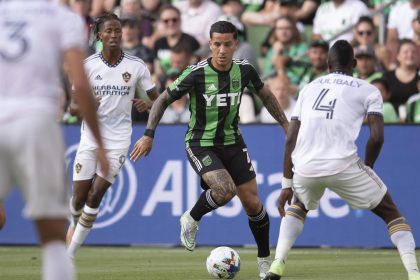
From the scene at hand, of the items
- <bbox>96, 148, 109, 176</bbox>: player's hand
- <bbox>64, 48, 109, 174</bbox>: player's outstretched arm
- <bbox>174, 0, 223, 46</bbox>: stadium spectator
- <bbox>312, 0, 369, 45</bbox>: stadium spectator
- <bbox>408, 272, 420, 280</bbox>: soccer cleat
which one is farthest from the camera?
<bbox>174, 0, 223, 46</bbox>: stadium spectator

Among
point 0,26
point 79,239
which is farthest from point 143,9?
point 0,26

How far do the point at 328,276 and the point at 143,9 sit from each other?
9704 millimetres

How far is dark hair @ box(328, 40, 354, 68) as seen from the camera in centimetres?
958

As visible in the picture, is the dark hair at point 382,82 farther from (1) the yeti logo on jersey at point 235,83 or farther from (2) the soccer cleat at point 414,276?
(2) the soccer cleat at point 414,276

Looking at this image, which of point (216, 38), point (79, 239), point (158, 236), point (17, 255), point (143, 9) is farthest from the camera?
point (143, 9)

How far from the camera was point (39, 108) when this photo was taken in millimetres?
5762

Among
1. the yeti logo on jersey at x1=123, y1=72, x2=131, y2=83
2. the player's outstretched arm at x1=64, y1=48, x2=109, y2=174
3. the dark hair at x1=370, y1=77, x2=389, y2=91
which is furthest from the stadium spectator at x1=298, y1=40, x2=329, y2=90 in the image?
the player's outstretched arm at x1=64, y1=48, x2=109, y2=174

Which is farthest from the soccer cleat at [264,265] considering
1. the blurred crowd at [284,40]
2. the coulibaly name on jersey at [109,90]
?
the blurred crowd at [284,40]

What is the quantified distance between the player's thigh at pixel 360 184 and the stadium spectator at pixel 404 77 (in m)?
6.25

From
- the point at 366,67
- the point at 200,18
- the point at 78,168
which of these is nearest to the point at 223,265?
the point at 78,168

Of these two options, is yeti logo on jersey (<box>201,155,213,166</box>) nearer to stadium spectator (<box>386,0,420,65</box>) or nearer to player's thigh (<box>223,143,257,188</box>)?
player's thigh (<box>223,143,257,188</box>)

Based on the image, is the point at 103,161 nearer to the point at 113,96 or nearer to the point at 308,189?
the point at 308,189

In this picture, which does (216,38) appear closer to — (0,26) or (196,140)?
(196,140)

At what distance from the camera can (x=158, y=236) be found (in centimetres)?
1517
